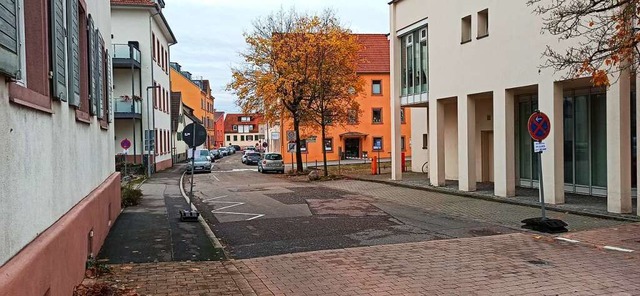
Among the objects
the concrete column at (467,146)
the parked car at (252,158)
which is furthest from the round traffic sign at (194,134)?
the parked car at (252,158)

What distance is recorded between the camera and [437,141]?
Answer: 874 inches

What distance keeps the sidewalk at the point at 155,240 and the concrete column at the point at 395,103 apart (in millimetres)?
12867

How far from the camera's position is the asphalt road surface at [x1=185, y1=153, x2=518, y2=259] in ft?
34.6

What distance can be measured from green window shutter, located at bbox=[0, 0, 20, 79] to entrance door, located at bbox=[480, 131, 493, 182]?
70.9 feet

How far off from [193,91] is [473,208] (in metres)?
71.1

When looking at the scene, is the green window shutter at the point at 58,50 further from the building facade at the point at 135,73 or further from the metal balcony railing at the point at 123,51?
the metal balcony railing at the point at 123,51

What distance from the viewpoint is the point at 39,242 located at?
4.47 meters

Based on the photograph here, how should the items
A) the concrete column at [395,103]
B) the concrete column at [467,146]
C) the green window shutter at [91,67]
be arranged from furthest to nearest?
the concrete column at [395,103] → the concrete column at [467,146] → the green window shutter at [91,67]

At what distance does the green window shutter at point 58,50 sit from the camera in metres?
5.39

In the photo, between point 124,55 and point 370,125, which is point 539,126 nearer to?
point 124,55

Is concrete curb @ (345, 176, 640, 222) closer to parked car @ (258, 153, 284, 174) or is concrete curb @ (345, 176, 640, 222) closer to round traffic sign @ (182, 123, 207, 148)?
round traffic sign @ (182, 123, 207, 148)

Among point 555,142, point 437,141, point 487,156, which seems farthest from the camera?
point 487,156

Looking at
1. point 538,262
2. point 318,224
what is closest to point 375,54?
point 318,224

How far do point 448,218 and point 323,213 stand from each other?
3.37 metres
